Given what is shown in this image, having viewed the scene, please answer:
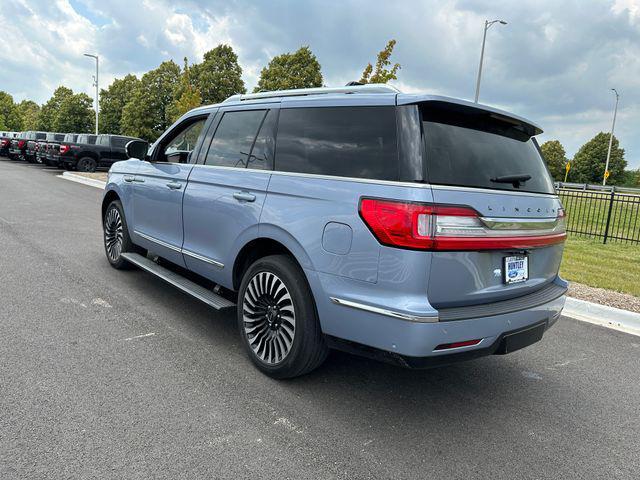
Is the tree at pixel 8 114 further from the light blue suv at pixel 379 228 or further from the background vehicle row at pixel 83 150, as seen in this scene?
the light blue suv at pixel 379 228

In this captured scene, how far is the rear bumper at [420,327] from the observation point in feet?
8.21

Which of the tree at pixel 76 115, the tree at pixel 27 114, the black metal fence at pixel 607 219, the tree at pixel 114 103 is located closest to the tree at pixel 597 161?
the black metal fence at pixel 607 219

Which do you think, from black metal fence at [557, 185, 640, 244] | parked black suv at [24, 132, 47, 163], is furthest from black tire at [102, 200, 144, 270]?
parked black suv at [24, 132, 47, 163]

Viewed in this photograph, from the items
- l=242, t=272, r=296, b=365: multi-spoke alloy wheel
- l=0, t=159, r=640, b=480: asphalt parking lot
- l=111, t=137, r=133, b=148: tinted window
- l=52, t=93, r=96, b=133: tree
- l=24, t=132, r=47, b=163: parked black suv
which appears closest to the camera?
l=0, t=159, r=640, b=480: asphalt parking lot

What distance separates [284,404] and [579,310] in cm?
410

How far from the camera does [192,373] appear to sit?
3342 mm

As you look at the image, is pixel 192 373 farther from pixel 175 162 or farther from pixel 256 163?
pixel 175 162

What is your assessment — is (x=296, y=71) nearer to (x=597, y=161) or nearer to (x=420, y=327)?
(x=420, y=327)

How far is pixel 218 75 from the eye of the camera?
3850 cm

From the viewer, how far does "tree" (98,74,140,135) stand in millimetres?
52997

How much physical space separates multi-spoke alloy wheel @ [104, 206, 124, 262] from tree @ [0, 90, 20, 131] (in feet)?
320

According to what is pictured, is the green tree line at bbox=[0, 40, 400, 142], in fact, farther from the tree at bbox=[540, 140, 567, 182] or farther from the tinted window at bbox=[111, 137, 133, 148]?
the tree at bbox=[540, 140, 567, 182]

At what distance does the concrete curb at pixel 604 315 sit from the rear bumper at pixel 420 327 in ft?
8.90

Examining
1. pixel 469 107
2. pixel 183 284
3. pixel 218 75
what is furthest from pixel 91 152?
pixel 469 107
